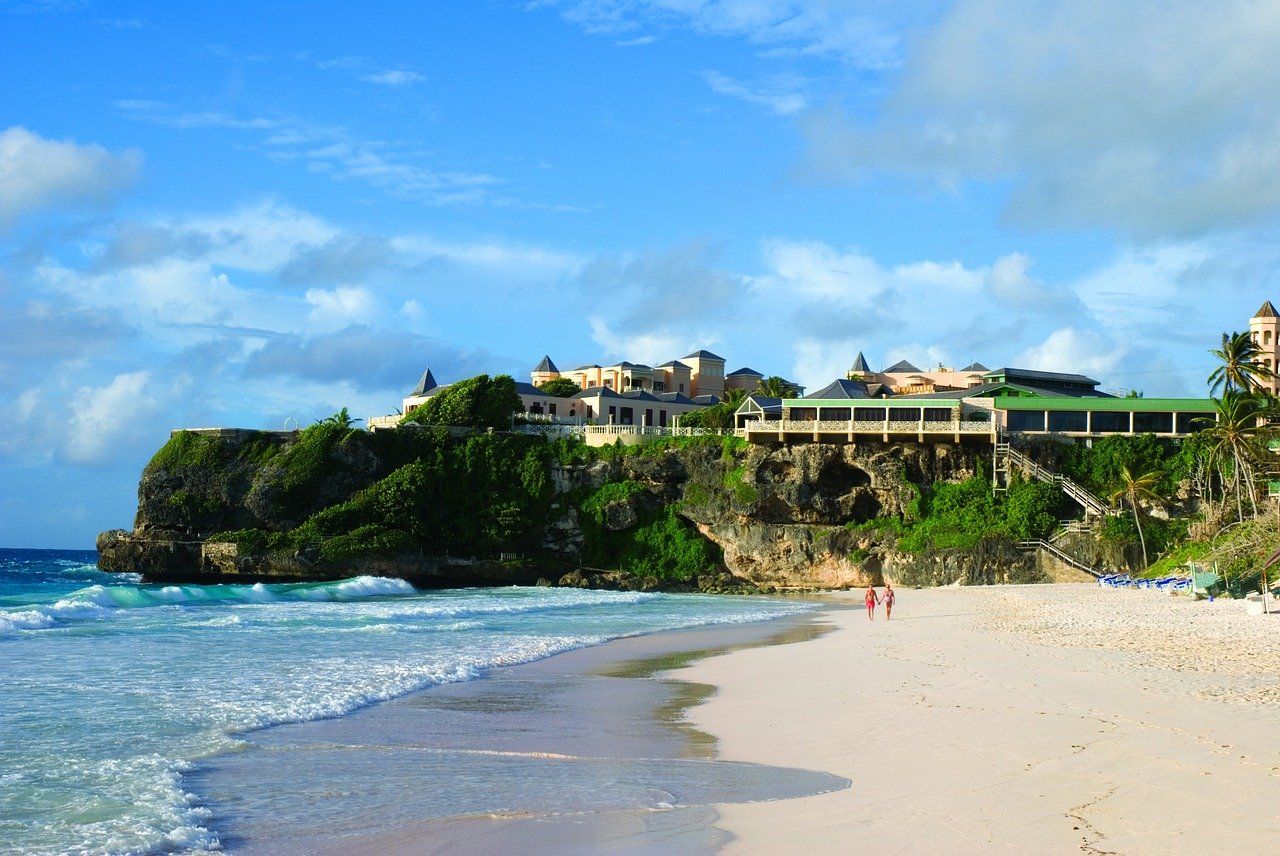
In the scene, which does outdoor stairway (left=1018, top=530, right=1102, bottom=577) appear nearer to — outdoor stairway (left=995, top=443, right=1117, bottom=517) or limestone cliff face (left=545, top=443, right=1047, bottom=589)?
outdoor stairway (left=995, top=443, right=1117, bottom=517)

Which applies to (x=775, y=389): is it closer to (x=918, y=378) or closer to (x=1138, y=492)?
(x=918, y=378)

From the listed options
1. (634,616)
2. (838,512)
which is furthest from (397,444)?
(634,616)

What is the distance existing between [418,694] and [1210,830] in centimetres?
1238

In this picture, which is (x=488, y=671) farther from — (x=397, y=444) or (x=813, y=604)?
(x=397, y=444)

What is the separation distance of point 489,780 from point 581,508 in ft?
154

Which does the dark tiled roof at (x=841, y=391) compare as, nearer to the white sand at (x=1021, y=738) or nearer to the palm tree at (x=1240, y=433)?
the palm tree at (x=1240, y=433)

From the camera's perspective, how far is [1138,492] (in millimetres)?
50094

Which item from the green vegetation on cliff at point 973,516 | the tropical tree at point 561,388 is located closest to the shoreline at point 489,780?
the green vegetation on cliff at point 973,516

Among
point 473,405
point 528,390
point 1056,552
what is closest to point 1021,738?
point 1056,552

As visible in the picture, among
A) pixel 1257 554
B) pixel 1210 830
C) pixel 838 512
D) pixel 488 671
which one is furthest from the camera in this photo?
pixel 838 512

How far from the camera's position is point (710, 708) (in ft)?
54.3

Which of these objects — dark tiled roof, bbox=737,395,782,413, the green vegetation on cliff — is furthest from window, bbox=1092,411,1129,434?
dark tiled roof, bbox=737,395,782,413

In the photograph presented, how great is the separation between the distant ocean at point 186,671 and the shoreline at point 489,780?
0.61 meters

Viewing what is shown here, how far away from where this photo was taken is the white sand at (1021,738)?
342 inches
